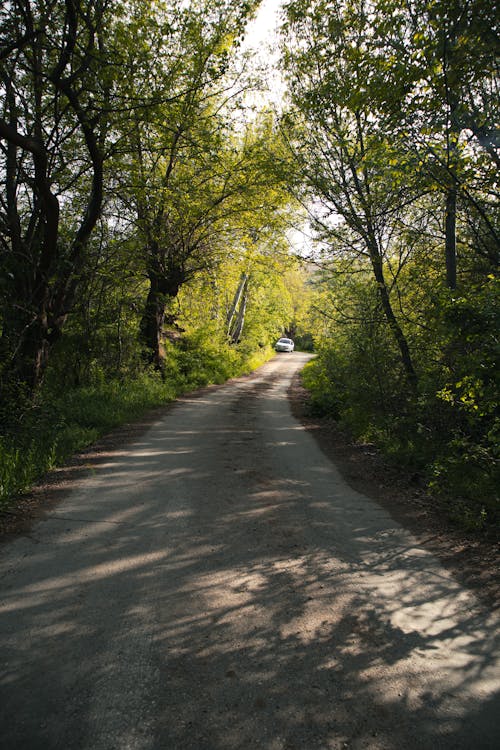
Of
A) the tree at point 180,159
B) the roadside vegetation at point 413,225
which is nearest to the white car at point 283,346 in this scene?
the tree at point 180,159

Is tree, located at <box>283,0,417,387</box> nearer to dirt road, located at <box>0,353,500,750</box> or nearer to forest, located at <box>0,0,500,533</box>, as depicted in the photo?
forest, located at <box>0,0,500,533</box>

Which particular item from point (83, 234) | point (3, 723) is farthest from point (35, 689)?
point (83, 234)

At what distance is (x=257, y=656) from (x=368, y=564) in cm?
173

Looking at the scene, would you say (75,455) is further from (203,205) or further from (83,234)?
(203,205)

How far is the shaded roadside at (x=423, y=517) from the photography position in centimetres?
400

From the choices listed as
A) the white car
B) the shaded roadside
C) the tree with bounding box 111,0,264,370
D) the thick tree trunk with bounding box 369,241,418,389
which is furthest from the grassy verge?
the white car

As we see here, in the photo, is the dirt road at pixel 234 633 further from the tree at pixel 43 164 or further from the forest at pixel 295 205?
the tree at pixel 43 164

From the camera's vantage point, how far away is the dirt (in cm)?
414

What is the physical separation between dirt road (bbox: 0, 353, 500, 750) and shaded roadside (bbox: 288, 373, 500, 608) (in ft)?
0.70

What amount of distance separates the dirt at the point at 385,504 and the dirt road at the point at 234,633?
21cm

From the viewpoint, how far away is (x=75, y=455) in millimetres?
7152

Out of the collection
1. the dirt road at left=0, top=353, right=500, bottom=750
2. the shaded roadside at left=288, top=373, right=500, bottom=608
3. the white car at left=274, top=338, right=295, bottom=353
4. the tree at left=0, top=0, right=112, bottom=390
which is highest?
the tree at left=0, top=0, right=112, bottom=390

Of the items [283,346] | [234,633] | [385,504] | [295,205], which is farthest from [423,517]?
[283,346]

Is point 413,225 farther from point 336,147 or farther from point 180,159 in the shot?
point 180,159
